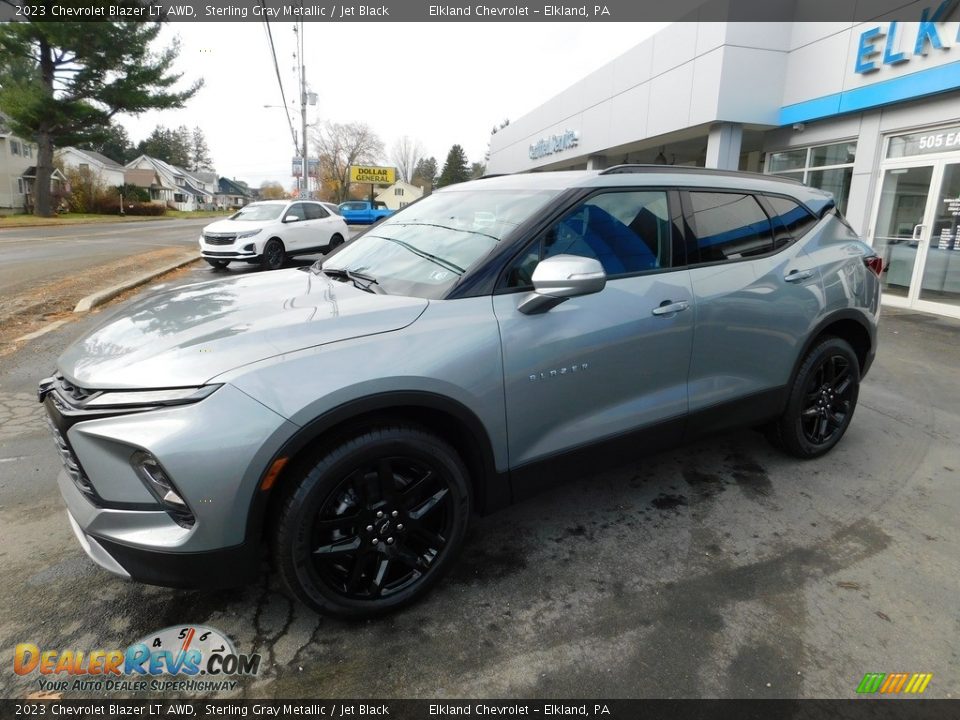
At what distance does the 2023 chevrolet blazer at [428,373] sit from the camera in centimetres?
189

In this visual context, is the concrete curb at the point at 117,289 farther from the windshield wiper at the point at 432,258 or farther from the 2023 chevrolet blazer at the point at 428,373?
the windshield wiper at the point at 432,258

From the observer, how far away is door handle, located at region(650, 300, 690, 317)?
2.79 m

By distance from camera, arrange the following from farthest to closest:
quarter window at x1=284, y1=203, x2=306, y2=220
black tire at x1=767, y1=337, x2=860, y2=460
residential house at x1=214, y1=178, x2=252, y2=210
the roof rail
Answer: residential house at x1=214, y1=178, x2=252, y2=210 → quarter window at x1=284, y1=203, x2=306, y2=220 → black tire at x1=767, y1=337, x2=860, y2=460 → the roof rail

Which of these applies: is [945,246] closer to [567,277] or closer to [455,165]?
[567,277]

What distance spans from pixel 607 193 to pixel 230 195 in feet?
428

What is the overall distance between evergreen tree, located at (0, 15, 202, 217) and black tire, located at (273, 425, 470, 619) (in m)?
33.5

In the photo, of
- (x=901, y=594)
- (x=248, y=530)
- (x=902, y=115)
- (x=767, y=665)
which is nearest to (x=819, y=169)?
(x=902, y=115)

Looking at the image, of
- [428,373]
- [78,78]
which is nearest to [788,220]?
[428,373]

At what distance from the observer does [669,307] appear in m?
2.83

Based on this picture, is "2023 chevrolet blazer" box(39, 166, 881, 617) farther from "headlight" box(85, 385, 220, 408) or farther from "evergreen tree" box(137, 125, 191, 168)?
"evergreen tree" box(137, 125, 191, 168)

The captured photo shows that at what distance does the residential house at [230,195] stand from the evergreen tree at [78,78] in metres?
84.3

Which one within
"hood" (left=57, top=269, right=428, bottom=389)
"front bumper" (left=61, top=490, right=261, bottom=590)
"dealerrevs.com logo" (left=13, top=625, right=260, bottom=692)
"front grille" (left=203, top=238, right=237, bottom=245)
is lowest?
"dealerrevs.com logo" (left=13, top=625, right=260, bottom=692)

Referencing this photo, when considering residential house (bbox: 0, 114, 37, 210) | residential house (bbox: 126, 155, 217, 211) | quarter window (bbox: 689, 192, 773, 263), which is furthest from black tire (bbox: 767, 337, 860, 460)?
residential house (bbox: 126, 155, 217, 211)

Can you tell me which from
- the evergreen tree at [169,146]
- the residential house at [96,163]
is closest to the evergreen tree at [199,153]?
the evergreen tree at [169,146]
